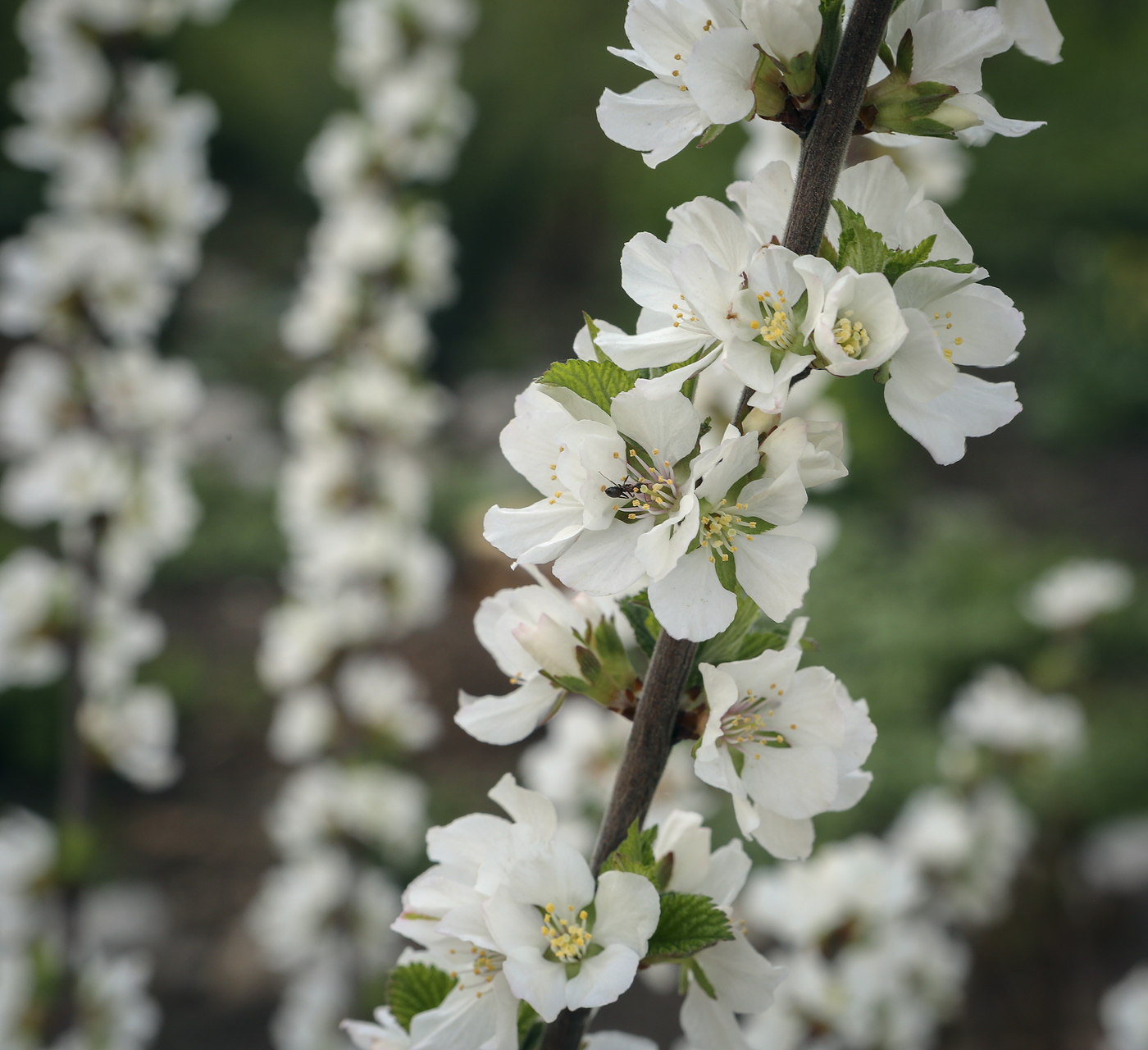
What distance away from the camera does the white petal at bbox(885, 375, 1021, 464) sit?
76cm

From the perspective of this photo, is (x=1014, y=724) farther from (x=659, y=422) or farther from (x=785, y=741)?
(x=659, y=422)

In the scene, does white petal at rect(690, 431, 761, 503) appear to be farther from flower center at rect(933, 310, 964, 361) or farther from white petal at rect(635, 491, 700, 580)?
flower center at rect(933, 310, 964, 361)

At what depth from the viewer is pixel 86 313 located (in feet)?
7.99

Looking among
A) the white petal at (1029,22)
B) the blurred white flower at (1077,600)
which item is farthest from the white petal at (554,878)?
the blurred white flower at (1077,600)

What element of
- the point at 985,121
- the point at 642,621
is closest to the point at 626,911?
the point at 642,621

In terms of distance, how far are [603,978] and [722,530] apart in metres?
0.34

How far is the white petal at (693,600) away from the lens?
0.74 m

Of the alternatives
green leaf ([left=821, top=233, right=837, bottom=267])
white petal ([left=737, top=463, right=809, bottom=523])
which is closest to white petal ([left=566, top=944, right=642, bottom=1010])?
white petal ([left=737, top=463, right=809, bottom=523])

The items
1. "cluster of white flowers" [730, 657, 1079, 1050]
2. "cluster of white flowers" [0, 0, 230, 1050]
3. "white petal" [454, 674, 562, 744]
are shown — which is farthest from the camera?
"cluster of white flowers" [0, 0, 230, 1050]

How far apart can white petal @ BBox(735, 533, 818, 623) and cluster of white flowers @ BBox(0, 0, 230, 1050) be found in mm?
2026

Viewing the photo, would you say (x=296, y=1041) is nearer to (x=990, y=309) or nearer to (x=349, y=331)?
(x=349, y=331)

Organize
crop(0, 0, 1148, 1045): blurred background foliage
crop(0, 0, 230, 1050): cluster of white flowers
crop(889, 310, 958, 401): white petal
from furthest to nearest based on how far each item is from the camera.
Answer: crop(0, 0, 1148, 1045): blurred background foliage, crop(0, 0, 230, 1050): cluster of white flowers, crop(889, 310, 958, 401): white petal

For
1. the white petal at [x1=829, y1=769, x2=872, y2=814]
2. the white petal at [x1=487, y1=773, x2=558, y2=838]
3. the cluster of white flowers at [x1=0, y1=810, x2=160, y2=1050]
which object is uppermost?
the white petal at [x1=829, y1=769, x2=872, y2=814]

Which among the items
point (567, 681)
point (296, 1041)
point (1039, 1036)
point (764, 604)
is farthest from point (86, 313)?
point (1039, 1036)
